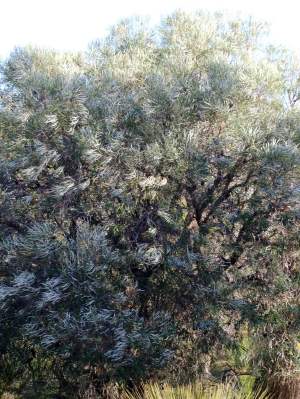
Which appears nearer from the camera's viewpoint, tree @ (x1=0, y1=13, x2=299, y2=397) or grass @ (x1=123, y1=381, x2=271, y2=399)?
grass @ (x1=123, y1=381, x2=271, y2=399)

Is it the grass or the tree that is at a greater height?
the tree

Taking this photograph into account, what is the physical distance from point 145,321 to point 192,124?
220 cm

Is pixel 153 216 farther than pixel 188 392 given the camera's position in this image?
Yes

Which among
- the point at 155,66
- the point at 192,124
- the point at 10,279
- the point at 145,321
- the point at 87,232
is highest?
the point at 155,66

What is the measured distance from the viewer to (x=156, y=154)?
566 cm

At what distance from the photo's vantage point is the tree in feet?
18.2

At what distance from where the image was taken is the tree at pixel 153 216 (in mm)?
5559

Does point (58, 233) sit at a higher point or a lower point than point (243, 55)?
lower

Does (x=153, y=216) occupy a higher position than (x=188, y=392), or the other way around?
(x=153, y=216)

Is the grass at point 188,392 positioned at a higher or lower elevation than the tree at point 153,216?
lower

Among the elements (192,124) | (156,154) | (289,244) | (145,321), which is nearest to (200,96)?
(192,124)

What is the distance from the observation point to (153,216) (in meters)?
6.11

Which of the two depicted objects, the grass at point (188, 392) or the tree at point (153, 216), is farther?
the tree at point (153, 216)

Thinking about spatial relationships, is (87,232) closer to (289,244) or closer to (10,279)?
(10,279)
